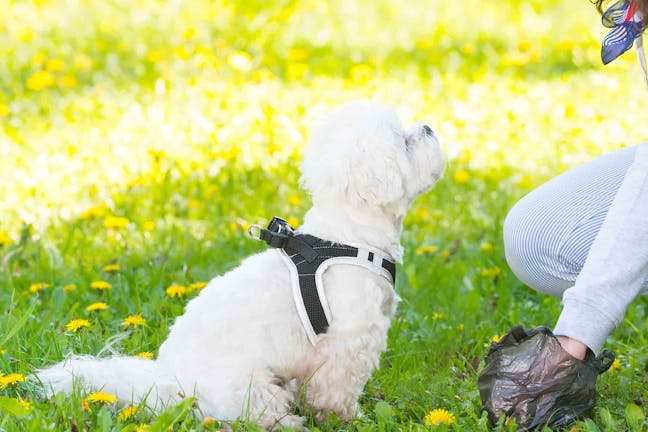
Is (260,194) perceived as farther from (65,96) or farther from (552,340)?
(552,340)

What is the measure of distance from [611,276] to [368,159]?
2.35 feet

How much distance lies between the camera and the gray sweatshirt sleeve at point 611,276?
7.83ft

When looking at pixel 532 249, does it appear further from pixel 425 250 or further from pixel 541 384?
pixel 425 250

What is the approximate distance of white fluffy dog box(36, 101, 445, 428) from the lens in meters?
2.53

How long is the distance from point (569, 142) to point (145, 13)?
12.1 feet

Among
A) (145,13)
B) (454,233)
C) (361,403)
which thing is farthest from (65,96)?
(361,403)

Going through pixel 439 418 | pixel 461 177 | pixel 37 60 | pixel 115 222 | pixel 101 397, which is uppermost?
Answer: pixel 37 60

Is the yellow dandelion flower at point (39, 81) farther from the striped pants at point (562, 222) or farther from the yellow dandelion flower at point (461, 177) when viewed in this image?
the striped pants at point (562, 222)

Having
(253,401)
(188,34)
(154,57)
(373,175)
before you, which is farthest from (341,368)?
(188,34)

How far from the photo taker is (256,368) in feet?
8.34

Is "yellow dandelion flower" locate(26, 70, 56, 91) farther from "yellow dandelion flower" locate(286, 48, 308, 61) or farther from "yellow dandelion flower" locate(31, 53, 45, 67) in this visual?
"yellow dandelion flower" locate(286, 48, 308, 61)

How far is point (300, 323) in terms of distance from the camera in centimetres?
262

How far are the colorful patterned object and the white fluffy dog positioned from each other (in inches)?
22.9

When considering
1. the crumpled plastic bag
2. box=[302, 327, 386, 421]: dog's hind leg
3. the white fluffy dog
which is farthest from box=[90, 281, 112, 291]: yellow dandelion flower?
the crumpled plastic bag
